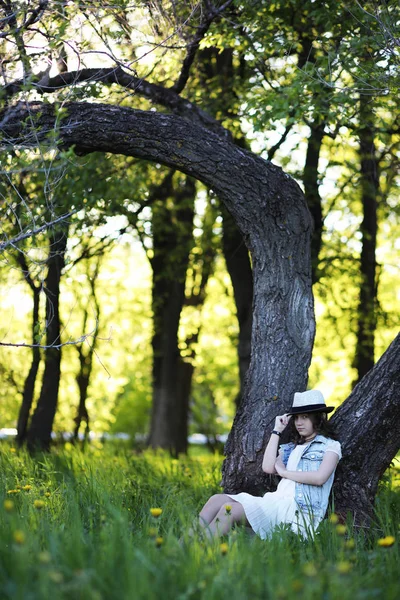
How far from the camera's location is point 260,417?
6.51 metres

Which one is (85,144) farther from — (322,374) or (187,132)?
(322,374)

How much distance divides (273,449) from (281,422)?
0.89 feet

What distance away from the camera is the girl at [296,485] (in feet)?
17.8

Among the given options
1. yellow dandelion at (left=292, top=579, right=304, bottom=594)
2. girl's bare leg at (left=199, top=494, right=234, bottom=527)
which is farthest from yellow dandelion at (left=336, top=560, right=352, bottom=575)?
girl's bare leg at (left=199, top=494, right=234, bottom=527)

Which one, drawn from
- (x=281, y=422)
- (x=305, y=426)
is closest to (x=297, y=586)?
(x=305, y=426)

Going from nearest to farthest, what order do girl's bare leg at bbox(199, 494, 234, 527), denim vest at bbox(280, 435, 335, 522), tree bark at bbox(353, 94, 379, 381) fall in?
girl's bare leg at bbox(199, 494, 234, 527)
denim vest at bbox(280, 435, 335, 522)
tree bark at bbox(353, 94, 379, 381)

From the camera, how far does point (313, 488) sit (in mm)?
5609

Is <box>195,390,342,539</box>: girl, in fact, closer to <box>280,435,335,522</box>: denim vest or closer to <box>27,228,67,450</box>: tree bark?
<box>280,435,335,522</box>: denim vest

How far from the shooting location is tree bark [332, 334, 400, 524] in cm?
609

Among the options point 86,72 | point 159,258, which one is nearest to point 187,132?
point 86,72

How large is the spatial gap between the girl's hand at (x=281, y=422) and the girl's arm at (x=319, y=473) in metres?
0.53

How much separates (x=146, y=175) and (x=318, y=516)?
640cm

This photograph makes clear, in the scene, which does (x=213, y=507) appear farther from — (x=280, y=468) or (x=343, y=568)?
(x=343, y=568)

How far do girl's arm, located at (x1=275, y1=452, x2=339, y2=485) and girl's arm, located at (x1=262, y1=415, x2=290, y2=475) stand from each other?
29 centimetres
